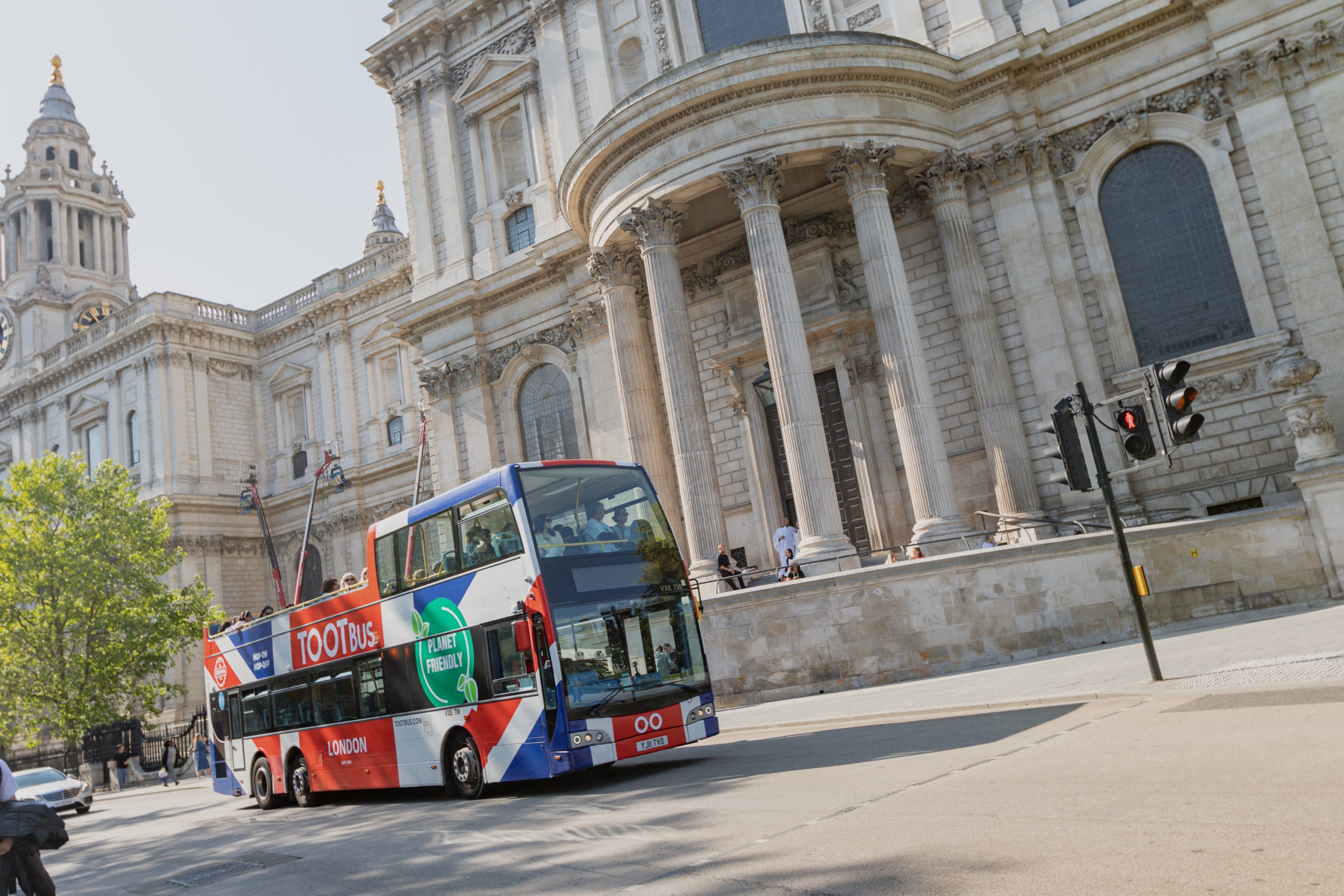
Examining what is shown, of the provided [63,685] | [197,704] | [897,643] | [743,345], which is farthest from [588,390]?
[197,704]

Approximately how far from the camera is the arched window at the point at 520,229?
96.0 ft

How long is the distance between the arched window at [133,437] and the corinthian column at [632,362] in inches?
1356

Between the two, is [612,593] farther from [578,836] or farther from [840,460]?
[840,460]

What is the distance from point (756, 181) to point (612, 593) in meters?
11.6

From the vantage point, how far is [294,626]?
49.5 feet

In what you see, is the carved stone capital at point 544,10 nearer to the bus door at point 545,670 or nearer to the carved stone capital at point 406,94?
the carved stone capital at point 406,94

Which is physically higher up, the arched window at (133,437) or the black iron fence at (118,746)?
the arched window at (133,437)

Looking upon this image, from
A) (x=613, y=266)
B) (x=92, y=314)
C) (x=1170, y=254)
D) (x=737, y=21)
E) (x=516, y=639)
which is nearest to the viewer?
(x=516, y=639)

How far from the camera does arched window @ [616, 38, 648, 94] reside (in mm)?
27125

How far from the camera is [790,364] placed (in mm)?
19031

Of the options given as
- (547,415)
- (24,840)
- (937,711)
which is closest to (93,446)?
(547,415)

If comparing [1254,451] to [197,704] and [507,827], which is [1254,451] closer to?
[507,827]

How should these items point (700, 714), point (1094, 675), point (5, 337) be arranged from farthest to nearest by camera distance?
1. point (5, 337)
2. point (1094, 675)
3. point (700, 714)

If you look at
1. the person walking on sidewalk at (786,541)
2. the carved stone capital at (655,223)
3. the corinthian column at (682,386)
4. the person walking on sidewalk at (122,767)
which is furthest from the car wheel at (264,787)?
the person walking on sidewalk at (122,767)
